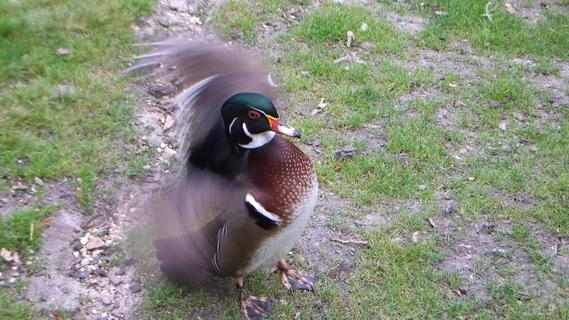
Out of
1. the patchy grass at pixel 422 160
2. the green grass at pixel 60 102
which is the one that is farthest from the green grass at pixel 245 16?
the green grass at pixel 60 102

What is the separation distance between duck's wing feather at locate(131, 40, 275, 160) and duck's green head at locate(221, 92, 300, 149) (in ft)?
0.54

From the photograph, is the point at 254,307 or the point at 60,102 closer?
the point at 254,307

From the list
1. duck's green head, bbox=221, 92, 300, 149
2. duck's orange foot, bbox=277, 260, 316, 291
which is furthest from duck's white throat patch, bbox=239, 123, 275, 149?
duck's orange foot, bbox=277, 260, 316, 291

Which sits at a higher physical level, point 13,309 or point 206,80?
point 206,80

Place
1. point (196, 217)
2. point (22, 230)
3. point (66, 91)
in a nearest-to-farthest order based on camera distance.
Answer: point (196, 217), point (22, 230), point (66, 91)

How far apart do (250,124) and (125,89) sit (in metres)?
1.77

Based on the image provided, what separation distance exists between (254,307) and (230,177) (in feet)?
2.47

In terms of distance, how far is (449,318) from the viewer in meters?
3.16

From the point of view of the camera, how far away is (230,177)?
9.08 ft

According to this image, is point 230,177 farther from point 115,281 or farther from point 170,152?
point 170,152

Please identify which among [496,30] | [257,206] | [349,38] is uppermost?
[257,206]

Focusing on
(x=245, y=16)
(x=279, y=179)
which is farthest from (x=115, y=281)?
(x=245, y=16)

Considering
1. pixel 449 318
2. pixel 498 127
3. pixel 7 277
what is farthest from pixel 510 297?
pixel 7 277

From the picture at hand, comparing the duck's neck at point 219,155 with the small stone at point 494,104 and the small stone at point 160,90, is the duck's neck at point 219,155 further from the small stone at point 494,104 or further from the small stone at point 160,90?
the small stone at point 494,104
